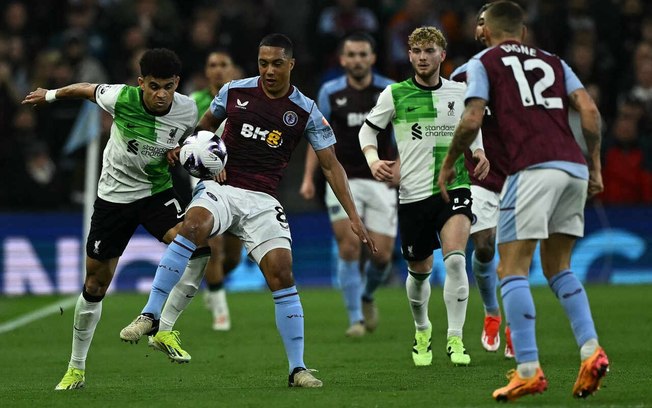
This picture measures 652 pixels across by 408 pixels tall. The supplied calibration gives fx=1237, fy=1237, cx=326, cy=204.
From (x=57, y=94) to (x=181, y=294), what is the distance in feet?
5.91

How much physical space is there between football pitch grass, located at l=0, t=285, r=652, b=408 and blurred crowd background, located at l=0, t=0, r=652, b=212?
3.10m

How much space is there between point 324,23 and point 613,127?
507 cm

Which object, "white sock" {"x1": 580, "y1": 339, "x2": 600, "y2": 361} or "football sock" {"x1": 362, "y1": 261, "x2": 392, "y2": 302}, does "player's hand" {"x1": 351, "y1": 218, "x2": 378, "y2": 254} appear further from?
"football sock" {"x1": 362, "y1": 261, "x2": 392, "y2": 302}

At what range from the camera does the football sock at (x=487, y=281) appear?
439 inches

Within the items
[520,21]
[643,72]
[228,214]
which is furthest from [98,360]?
[643,72]

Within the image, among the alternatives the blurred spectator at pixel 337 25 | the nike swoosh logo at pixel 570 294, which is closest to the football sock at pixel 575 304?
the nike swoosh logo at pixel 570 294

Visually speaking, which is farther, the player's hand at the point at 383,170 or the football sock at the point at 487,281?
the football sock at the point at 487,281

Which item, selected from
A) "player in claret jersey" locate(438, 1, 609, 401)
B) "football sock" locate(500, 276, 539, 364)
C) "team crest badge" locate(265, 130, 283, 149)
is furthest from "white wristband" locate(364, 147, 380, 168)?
"football sock" locate(500, 276, 539, 364)

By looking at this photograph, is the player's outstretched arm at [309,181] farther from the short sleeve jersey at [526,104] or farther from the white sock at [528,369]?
the white sock at [528,369]

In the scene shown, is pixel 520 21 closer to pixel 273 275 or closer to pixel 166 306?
pixel 273 275

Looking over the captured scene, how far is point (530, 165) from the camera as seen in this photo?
7.79 meters

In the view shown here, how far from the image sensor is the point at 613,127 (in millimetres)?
19938

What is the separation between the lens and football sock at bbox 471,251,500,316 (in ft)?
36.6

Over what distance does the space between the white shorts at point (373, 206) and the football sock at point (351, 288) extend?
0.47 m
